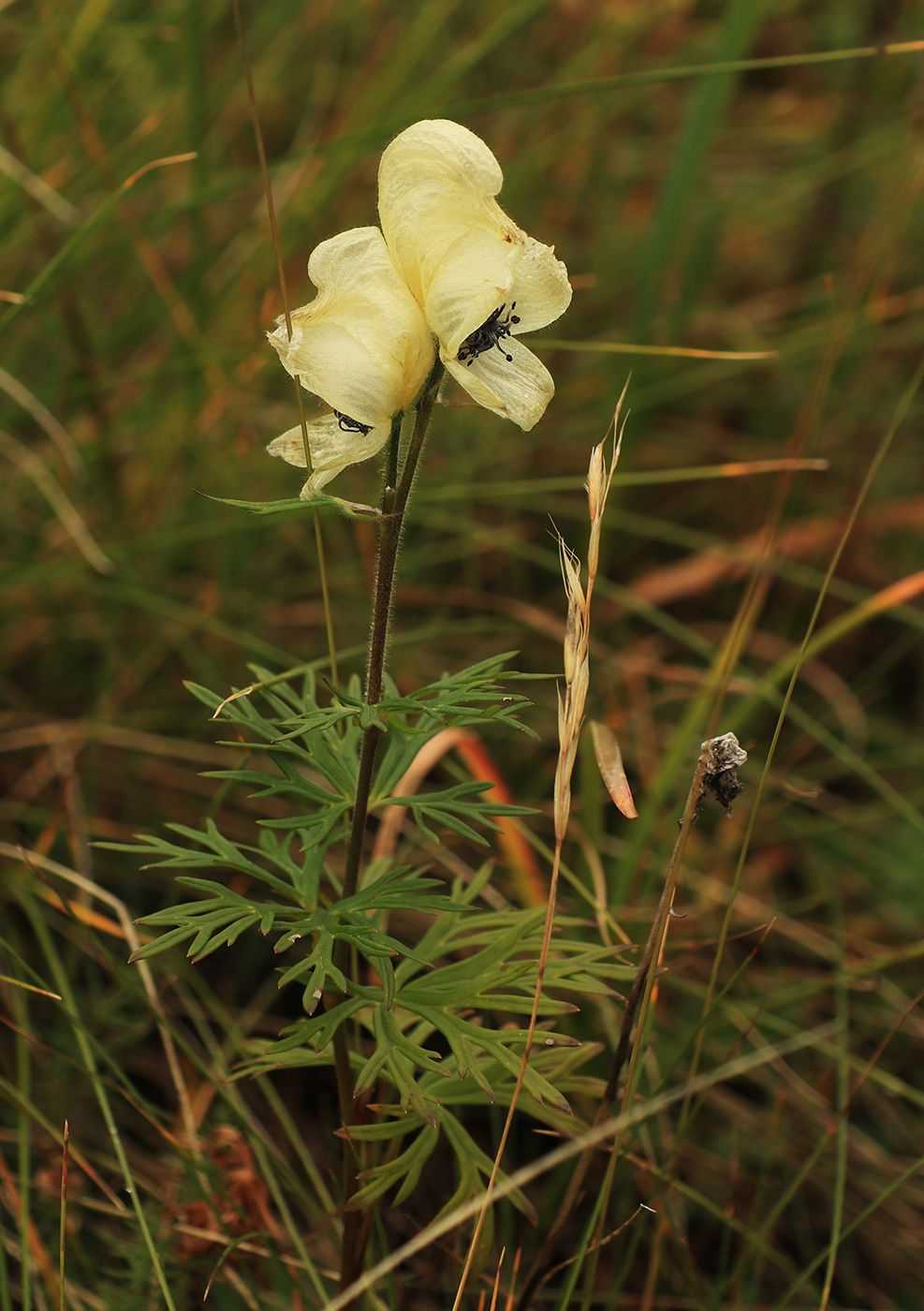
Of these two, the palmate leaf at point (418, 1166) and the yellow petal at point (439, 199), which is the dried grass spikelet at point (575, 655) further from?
the palmate leaf at point (418, 1166)

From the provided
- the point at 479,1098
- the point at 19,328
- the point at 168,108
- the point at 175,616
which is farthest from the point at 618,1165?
the point at 168,108

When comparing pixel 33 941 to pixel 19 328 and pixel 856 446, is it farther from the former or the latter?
pixel 856 446

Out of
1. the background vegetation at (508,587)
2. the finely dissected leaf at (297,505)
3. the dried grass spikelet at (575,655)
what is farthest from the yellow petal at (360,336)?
the background vegetation at (508,587)

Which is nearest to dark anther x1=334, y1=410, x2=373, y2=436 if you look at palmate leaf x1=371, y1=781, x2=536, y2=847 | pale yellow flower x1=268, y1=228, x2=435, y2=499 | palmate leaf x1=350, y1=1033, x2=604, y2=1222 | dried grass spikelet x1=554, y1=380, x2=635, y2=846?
pale yellow flower x1=268, y1=228, x2=435, y2=499

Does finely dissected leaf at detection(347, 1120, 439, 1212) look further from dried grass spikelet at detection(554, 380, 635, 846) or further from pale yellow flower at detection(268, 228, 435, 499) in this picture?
pale yellow flower at detection(268, 228, 435, 499)

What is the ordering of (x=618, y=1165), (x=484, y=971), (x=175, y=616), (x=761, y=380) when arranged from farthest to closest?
(x=761, y=380), (x=175, y=616), (x=618, y=1165), (x=484, y=971)

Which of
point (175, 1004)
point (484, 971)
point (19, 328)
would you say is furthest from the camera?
point (19, 328)

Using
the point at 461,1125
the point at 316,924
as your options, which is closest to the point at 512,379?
the point at 316,924
